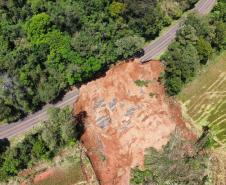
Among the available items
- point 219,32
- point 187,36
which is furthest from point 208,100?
point 219,32

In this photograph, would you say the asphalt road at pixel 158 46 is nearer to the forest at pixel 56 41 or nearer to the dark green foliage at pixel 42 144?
the forest at pixel 56 41

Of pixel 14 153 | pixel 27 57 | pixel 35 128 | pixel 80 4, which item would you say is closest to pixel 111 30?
pixel 80 4

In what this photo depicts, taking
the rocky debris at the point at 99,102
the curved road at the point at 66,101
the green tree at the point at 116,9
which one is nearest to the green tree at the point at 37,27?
the green tree at the point at 116,9

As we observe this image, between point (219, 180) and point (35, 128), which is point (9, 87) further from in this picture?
point (219, 180)

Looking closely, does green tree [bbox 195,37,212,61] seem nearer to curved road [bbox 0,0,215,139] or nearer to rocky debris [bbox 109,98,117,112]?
curved road [bbox 0,0,215,139]

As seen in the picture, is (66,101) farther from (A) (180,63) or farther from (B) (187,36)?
(B) (187,36)

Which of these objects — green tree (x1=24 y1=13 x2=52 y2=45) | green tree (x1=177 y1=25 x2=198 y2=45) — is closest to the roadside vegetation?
green tree (x1=24 y1=13 x2=52 y2=45)
